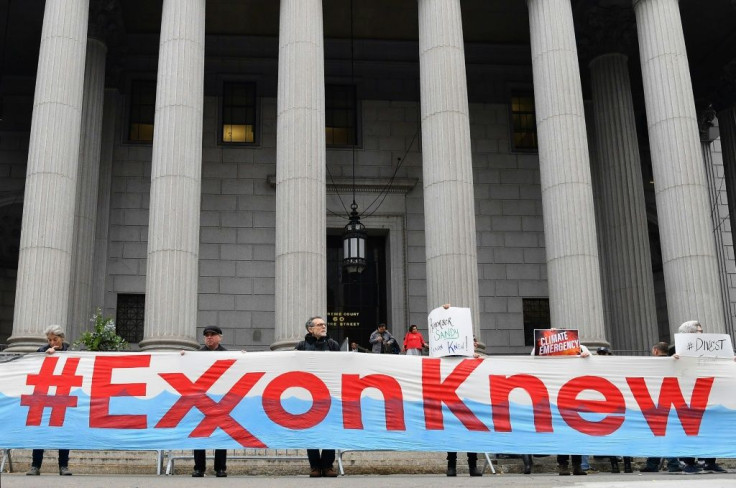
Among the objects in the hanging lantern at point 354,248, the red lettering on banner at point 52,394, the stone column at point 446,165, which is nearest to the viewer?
the red lettering on banner at point 52,394

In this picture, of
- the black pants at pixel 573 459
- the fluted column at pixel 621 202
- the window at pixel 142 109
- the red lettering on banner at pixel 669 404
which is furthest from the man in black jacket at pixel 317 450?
the window at pixel 142 109

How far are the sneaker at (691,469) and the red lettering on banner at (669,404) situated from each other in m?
0.95

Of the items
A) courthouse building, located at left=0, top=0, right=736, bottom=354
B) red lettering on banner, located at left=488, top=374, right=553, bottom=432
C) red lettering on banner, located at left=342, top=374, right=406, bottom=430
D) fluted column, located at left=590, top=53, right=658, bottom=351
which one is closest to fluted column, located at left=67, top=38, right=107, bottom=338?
courthouse building, located at left=0, top=0, right=736, bottom=354

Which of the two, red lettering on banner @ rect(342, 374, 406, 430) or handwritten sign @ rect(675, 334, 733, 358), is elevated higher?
handwritten sign @ rect(675, 334, 733, 358)

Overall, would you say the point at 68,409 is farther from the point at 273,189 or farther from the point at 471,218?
the point at 273,189

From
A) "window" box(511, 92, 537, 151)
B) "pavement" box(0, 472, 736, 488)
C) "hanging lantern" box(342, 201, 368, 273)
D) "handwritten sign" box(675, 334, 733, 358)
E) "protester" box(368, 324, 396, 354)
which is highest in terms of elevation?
"window" box(511, 92, 537, 151)

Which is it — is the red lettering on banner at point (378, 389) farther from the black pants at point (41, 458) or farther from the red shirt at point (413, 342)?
the red shirt at point (413, 342)

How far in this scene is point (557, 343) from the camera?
15.9 meters

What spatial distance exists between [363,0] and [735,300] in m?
19.1

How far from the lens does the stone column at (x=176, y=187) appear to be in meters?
20.2

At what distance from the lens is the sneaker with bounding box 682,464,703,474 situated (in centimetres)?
1547

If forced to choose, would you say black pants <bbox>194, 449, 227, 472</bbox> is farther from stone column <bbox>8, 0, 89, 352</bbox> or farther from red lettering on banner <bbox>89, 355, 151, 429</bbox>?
stone column <bbox>8, 0, 89, 352</bbox>

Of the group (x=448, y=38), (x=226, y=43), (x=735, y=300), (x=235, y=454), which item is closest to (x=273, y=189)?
(x=226, y=43)

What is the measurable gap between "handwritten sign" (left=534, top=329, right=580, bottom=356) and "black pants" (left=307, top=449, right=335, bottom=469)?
→ 4.56m
